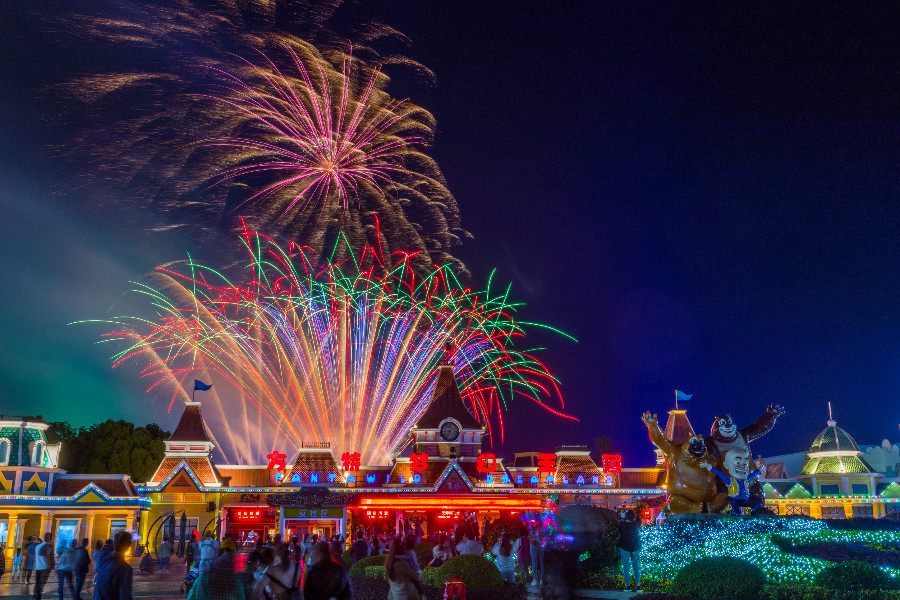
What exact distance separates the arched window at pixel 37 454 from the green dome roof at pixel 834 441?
52.4 m

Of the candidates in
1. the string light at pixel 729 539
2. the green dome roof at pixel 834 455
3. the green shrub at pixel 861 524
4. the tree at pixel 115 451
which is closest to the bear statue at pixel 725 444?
the string light at pixel 729 539

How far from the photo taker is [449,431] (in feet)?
170

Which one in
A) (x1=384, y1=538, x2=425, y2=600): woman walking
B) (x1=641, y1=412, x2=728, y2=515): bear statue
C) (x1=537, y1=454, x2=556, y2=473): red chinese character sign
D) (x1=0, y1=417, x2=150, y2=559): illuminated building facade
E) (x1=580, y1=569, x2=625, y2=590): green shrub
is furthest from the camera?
(x1=537, y1=454, x2=556, y2=473): red chinese character sign

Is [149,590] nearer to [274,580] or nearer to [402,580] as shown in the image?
[274,580]

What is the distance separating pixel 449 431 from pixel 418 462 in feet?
11.7

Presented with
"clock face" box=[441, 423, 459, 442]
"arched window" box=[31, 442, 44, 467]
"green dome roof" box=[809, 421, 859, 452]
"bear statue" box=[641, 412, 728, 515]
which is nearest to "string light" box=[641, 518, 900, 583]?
"bear statue" box=[641, 412, 728, 515]

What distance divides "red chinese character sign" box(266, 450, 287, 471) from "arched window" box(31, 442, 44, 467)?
12.6 meters

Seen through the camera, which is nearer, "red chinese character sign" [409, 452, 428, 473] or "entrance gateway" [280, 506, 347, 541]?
"entrance gateway" [280, 506, 347, 541]

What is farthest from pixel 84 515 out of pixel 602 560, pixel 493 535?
pixel 602 560

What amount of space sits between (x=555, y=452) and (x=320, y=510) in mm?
21560

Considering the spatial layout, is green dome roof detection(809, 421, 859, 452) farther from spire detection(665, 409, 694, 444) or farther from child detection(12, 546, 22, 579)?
child detection(12, 546, 22, 579)

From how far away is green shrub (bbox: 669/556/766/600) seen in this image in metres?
16.6

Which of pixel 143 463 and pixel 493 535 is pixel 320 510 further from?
pixel 143 463

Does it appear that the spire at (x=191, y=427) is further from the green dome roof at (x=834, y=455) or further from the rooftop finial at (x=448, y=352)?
the green dome roof at (x=834, y=455)
